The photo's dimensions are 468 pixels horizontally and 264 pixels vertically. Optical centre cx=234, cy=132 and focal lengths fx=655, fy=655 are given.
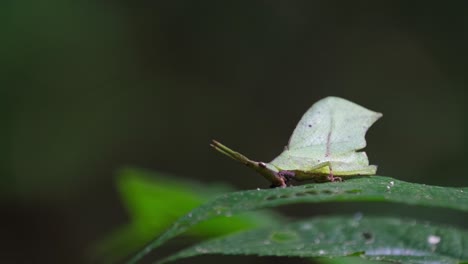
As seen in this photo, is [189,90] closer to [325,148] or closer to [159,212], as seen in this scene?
[159,212]

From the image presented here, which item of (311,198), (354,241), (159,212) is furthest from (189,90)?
(311,198)

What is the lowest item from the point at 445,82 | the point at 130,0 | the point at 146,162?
the point at 146,162

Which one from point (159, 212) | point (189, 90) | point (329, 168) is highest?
point (189, 90)

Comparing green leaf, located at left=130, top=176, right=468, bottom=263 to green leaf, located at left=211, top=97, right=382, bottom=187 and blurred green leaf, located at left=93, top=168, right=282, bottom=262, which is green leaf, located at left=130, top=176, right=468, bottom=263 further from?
blurred green leaf, located at left=93, top=168, right=282, bottom=262

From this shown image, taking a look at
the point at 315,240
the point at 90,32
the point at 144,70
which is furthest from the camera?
the point at 144,70

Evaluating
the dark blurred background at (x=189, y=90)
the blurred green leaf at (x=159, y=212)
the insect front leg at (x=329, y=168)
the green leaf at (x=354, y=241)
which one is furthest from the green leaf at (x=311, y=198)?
the dark blurred background at (x=189, y=90)

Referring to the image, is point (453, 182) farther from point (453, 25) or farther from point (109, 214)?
point (109, 214)

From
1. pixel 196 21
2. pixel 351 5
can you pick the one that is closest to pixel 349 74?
pixel 351 5

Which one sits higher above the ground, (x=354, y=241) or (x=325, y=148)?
(x=325, y=148)

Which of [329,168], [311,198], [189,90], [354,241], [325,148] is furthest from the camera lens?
[189,90]
